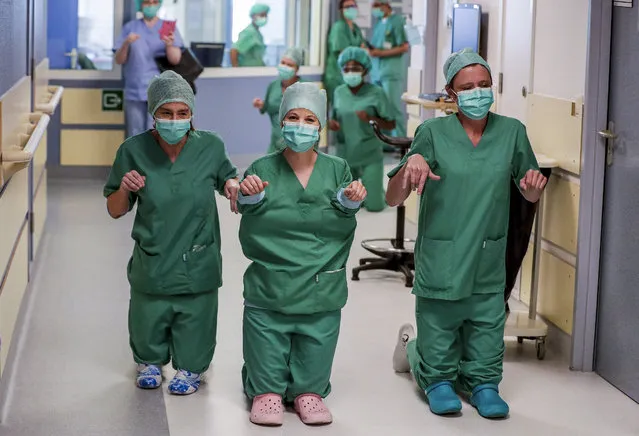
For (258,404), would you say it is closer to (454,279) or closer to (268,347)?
(268,347)

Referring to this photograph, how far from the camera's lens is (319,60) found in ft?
36.7

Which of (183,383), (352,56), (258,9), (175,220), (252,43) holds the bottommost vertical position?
(183,383)

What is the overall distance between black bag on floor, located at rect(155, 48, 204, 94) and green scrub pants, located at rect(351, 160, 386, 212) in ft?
5.61

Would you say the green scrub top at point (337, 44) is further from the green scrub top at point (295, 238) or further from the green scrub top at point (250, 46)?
the green scrub top at point (295, 238)

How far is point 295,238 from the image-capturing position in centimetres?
385

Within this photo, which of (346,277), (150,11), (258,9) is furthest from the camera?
(258,9)

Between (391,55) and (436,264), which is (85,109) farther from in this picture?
(436,264)

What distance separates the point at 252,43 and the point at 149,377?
21.9ft

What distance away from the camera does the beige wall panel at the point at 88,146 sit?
9.64 m

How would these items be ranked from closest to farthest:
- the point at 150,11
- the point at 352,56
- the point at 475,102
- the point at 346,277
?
the point at 475,102, the point at 346,277, the point at 352,56, the point at 150,11

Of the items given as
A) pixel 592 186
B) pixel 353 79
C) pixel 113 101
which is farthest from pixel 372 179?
pixel 592 186

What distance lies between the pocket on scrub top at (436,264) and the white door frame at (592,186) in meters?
0.83

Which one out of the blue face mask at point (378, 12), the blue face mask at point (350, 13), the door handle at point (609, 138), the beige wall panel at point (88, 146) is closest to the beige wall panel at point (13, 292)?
the door handle at point (609, 138)

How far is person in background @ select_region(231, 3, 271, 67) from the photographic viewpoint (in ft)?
34.1
